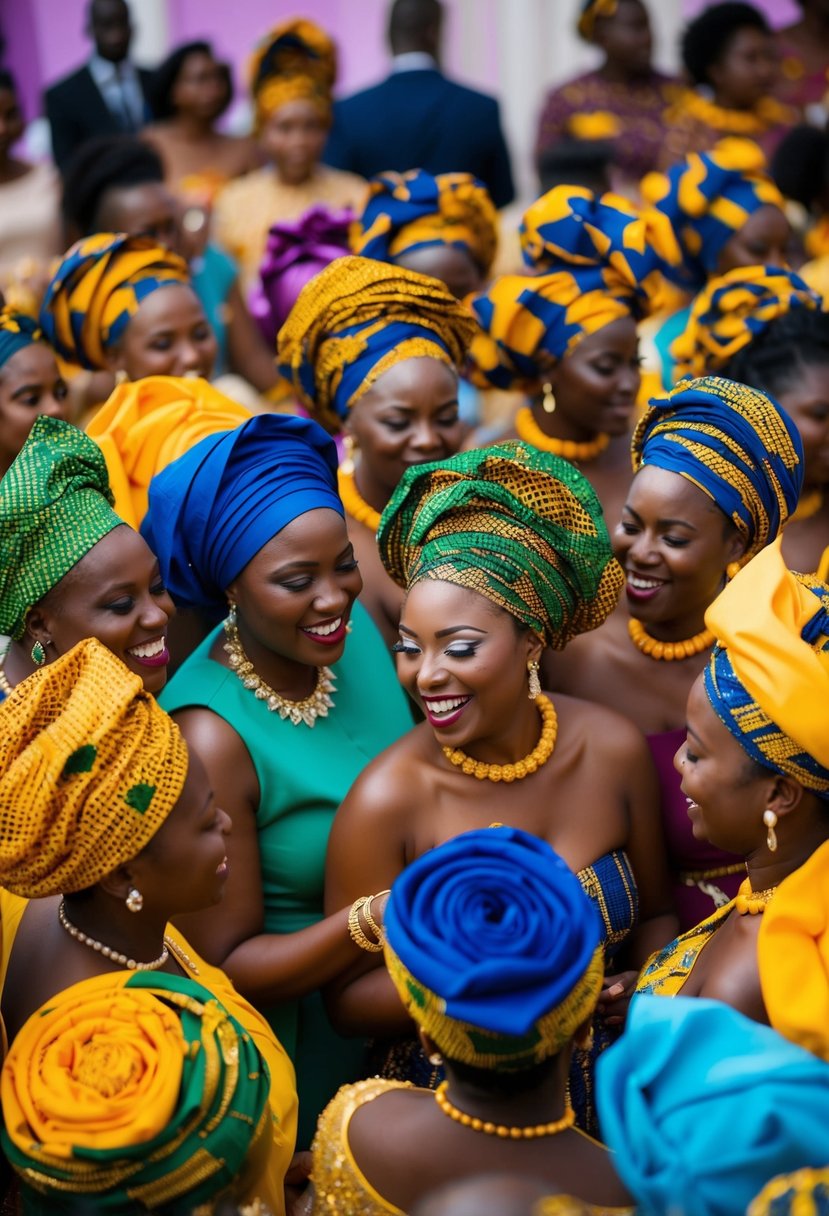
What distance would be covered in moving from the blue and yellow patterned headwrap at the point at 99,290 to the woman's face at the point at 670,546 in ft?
7.10

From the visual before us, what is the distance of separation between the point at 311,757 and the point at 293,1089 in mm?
920

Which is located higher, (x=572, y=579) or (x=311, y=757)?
(x=572, y=579)

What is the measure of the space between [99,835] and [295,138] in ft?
18.9

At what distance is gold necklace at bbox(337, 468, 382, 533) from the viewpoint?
468 cm

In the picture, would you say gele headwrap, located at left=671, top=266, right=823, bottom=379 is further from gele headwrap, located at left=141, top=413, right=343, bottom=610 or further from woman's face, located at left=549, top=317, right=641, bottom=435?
gele headwrap, located at left=141, top=413, right=343, bottom=610

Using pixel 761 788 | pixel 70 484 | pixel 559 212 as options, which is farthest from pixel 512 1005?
pixel 559 212

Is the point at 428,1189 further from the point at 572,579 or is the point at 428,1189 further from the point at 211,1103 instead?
the point at 572,579

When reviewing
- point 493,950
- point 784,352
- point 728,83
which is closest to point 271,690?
point 493,950

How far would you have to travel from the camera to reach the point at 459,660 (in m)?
3.37

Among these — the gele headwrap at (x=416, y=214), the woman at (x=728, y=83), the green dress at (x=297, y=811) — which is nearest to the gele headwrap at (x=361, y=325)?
the gele headwrap at (x=416, y=214)

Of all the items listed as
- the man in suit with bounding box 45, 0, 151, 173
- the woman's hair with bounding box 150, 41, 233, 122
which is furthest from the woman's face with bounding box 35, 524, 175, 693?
the woman's hair with bounding box 150, 41, 233, 122

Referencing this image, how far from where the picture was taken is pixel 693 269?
6129mm

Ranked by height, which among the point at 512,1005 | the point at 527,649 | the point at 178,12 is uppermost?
the point at 512,1005

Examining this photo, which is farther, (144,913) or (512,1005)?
(144,913)
